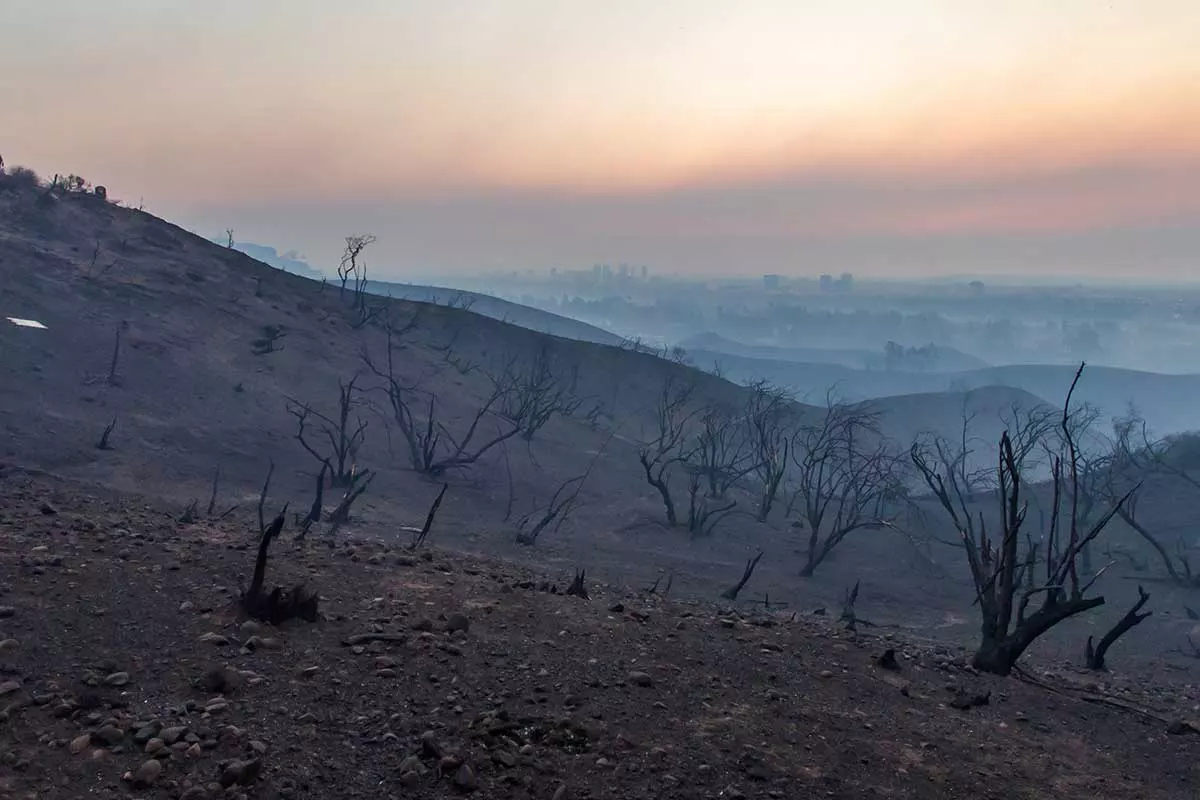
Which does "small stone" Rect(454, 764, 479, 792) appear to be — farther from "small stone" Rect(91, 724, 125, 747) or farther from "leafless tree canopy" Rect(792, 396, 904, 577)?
"leafless tree canopy" Rect(792, 396, 904, 577)

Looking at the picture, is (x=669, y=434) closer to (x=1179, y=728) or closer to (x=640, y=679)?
(x=1179, y=728)

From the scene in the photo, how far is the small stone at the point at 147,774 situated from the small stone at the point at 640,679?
2.79 meters

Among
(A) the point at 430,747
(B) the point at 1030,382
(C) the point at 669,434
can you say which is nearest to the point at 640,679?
(A) the point at 430,747

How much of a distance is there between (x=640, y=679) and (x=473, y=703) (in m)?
1.19

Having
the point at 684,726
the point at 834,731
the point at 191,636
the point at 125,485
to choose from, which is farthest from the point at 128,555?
the point at 125,485

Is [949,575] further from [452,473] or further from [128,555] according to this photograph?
[128,555]

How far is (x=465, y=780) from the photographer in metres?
4.03

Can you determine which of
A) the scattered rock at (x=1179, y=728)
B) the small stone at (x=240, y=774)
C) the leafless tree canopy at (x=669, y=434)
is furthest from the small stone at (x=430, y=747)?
the leafless tree canopy at (x=669, y=434)

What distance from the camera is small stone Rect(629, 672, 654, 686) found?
5.46m

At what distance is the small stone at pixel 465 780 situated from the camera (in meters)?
4.02

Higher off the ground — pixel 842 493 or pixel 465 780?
pixel 842 493

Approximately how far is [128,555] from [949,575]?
67.1ft

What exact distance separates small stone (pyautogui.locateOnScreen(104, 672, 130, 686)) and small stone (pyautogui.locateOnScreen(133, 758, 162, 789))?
0.95 metres

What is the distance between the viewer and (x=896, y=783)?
4480 millimetres
